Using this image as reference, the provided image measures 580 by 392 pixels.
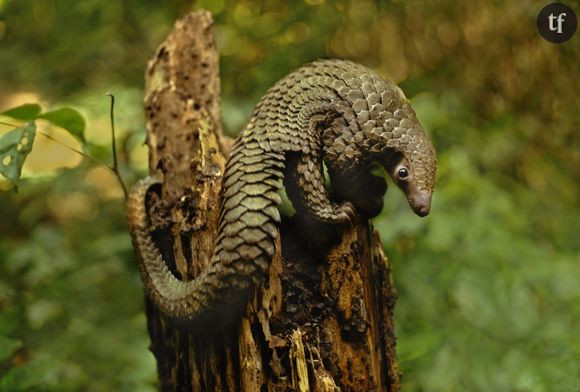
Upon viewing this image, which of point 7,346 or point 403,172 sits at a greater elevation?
point 403,172

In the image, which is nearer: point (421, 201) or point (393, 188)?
point (421, 201)

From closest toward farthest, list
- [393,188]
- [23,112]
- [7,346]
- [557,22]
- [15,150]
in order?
[15,150] < [23,112] < [7,346] < [557,22] < [393,188]

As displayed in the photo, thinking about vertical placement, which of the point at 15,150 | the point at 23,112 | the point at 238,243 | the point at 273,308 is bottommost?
the point at 273,308

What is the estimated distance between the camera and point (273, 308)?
45.6 inches

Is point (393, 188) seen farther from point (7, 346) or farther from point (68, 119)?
point (7, 346)

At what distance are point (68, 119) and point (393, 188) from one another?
0.99m

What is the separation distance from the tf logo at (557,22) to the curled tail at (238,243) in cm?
114

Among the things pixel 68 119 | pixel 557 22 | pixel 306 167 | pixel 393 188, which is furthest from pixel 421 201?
pixel 557 22

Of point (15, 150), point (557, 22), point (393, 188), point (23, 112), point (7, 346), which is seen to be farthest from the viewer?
point (393, 188)

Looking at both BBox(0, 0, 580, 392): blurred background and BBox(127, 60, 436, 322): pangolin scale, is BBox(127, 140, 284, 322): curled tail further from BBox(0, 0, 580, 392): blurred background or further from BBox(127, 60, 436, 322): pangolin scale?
BBox(0, 0, 580, 392): blurred background

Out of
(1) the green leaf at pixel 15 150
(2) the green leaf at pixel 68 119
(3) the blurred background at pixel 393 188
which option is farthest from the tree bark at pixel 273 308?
(3) the blurred background at pixel 393 188

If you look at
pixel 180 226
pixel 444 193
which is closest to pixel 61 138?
pixel 180 226

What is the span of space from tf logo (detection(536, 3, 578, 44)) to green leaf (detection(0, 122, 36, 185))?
1.50m

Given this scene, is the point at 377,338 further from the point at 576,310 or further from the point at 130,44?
the point at 130,44
